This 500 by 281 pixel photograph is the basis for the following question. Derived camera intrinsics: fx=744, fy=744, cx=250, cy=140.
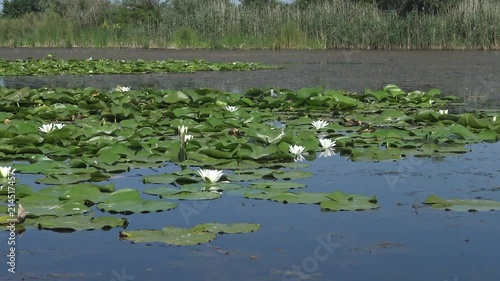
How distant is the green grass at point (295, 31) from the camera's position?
66.0 feet

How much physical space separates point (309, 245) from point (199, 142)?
75.8 inches

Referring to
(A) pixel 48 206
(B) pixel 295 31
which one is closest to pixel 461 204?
(A) pixel 48 206

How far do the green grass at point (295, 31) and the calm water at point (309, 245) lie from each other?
1737 centimetres

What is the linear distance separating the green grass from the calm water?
17368 millimetres

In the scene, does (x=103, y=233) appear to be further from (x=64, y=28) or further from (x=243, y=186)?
(x=64, y=28)

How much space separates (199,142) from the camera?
14.2 feet

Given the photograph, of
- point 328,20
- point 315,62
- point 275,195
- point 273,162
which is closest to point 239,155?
point 273,162

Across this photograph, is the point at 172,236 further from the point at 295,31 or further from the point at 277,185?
the point at 295,31

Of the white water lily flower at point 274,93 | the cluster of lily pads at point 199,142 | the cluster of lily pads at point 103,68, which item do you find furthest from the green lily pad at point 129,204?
the cluster of lily pads at point 103,68

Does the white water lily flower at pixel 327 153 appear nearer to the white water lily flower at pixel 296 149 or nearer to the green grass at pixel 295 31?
the white water lily flower at pixel 296 149

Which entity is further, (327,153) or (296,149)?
(327,153)

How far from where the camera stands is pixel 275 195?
3141 millimetres

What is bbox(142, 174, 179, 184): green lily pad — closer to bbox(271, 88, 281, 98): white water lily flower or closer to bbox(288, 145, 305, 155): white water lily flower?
bbox(288, 145, 305, 155): white water lily flower

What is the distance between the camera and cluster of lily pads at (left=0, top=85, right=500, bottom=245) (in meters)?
3.06
